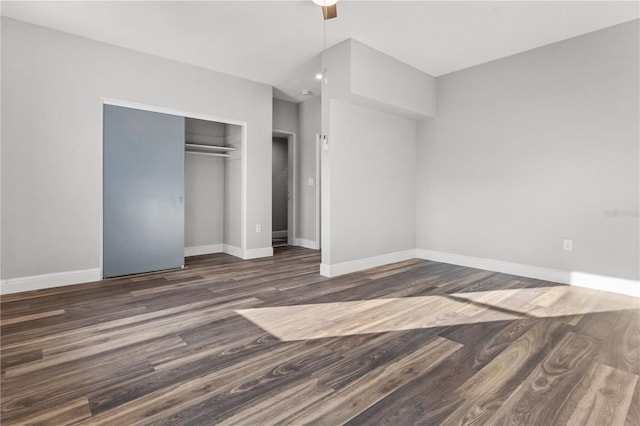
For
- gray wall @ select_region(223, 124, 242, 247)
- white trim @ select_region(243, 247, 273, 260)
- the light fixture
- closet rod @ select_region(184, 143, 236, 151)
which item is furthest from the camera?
gray wall @ select_region(223, 124, 242, 247)

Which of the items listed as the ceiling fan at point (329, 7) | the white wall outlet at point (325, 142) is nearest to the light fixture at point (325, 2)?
the ceiling fan at point (329, 7)

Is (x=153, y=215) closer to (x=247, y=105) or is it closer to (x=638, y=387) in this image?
(x=247, y=105)

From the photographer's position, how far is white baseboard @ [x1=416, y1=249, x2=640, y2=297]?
3.20m

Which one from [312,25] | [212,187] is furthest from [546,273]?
[212,187]

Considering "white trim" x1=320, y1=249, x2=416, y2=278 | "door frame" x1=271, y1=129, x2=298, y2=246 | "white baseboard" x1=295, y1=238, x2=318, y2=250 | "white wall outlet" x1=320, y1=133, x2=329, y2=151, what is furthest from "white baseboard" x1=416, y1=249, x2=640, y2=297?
"door frame" x1=271, y1=129, x2=298, y2=246

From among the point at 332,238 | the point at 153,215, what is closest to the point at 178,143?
the point at 153,215

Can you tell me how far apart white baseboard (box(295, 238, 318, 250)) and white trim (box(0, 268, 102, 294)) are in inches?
129

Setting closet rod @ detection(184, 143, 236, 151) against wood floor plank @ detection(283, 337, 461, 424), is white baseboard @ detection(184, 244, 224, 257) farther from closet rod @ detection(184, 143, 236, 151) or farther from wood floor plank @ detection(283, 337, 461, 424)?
wood floor plank @ detection(283, 337, 461, 424)

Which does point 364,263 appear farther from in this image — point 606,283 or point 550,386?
point 550,386

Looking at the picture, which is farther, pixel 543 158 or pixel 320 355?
pixel 543 158

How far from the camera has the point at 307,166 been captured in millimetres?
6074

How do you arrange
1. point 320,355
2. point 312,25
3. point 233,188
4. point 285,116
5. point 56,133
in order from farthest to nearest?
point 285,116, point 233,188, point 56,133, point 312,25, point 320,355

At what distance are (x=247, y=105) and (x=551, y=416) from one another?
187 inches

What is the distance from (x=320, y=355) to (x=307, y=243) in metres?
4.15
